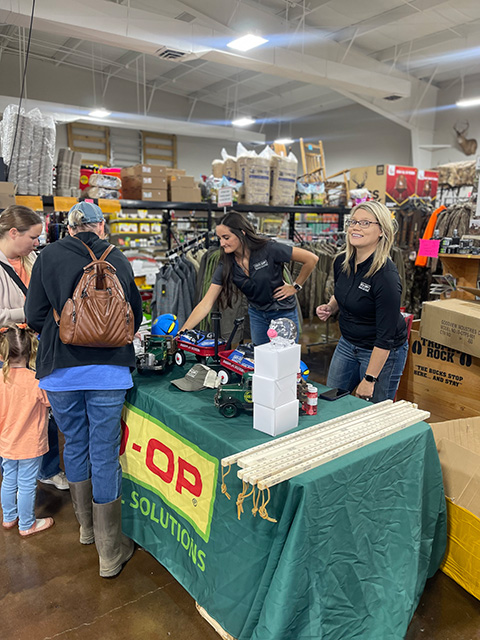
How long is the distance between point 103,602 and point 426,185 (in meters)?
6.85

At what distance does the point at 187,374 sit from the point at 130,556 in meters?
0.89

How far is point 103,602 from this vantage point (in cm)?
189

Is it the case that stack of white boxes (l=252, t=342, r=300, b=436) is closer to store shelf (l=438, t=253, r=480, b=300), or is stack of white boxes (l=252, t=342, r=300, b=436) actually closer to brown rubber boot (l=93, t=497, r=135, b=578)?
brown rubber boot (l=93, t=497, r=135, b=578)

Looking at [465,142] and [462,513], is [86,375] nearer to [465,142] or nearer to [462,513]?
[462,513]

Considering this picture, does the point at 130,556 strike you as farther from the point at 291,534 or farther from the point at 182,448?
the point at 291,534

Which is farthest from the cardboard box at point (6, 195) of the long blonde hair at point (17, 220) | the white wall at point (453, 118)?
the white wall at point (453, 118)

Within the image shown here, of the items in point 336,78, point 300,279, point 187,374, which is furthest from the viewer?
point 336,78

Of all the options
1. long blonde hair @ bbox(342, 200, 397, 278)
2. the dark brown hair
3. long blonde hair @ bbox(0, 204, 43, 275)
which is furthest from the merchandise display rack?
long blonde hair @ bbox(342, 200, 397, 278)

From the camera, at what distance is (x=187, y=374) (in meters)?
Result: 2.07

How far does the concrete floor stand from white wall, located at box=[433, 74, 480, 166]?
1126cm

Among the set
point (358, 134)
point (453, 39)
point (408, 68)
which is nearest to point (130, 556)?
point (453, 39)

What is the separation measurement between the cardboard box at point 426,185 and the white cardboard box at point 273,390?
6169mm

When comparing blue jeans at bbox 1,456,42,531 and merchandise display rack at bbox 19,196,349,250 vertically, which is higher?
merchandise display rack at bbox 19,196,349,250

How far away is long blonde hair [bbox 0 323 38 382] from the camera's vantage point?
2.12 meters
